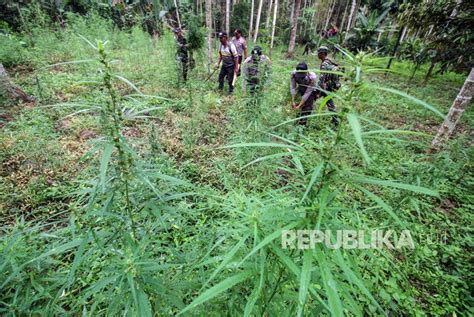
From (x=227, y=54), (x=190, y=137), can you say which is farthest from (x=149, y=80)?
(x=190, y=137)

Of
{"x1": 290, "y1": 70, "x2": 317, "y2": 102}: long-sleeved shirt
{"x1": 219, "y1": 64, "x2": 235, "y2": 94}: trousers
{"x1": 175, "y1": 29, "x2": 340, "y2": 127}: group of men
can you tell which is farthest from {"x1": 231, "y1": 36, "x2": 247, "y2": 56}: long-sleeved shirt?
{"x1": 290, "y1": 70, "x2": 317, "y2": 102}: long-sleeved shirt

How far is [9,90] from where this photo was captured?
550 centimetres

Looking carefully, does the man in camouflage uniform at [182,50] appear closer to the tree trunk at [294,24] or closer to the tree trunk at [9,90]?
the tree trunk at [9,90]

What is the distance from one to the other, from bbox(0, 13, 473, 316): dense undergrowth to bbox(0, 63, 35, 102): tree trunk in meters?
0.26

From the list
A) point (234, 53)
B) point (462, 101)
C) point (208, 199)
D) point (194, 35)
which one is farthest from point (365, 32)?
point (208, 199)

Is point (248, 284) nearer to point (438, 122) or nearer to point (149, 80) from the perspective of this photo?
point (149, 80)

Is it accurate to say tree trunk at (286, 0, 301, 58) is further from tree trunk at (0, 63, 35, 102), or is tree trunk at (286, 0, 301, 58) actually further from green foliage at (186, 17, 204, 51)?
tree trunk at (0, 63, 35, 102)

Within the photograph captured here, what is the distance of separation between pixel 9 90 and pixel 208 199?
5.66m

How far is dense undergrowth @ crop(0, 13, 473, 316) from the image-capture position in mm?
1033

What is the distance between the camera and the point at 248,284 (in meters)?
1.35

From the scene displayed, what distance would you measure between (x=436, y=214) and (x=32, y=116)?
24.3 feet

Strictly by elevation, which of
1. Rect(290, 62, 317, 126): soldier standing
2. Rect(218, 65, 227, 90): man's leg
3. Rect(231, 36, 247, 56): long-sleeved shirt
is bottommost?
Rect(218, 65, 227, 90): man's leg

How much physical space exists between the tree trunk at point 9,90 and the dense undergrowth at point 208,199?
263 mm

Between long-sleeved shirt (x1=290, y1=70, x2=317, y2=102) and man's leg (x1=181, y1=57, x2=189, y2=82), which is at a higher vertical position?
long-sleeved shirt (x1=290, y1=70, x2=317, y2=102)
